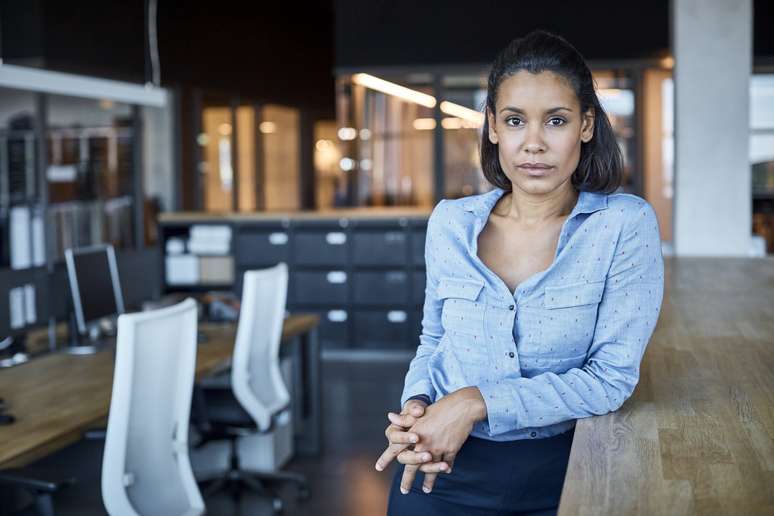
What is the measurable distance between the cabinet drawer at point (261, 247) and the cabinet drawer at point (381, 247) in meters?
0.65

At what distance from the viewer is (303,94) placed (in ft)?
44.9

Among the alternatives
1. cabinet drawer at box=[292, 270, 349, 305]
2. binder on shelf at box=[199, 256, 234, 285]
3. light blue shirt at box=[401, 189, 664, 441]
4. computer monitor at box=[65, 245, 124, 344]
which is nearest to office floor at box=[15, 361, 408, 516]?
computer monitor at box=[65, 245, 124, 344]

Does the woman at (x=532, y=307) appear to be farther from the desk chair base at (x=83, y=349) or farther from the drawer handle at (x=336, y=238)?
the drawer handle at (x=336, y=238)

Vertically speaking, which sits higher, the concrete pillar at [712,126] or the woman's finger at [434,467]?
the concrete pillar at [712,126]

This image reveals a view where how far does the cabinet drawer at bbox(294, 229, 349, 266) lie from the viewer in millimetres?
8766

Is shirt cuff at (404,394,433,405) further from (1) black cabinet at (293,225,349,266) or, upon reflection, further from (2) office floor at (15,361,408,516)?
(1) black cabinet at (293,225,349,266)

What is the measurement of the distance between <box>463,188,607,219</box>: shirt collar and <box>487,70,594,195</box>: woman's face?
0.16 ft

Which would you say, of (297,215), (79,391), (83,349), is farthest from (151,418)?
(297,215)

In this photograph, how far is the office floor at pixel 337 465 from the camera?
415 centimetres

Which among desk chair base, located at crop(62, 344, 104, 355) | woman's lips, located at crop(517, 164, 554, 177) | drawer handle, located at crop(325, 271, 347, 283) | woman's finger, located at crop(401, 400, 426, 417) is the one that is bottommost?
drawer handle, located at crop(325, 271, 347, 283)

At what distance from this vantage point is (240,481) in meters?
4.96

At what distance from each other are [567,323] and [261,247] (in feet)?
24.6

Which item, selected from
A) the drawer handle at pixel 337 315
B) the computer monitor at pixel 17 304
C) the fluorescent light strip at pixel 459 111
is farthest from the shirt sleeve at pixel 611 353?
the fluorescent light strip at pixel 459 111

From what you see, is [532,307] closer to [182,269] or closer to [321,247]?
[321,247]
